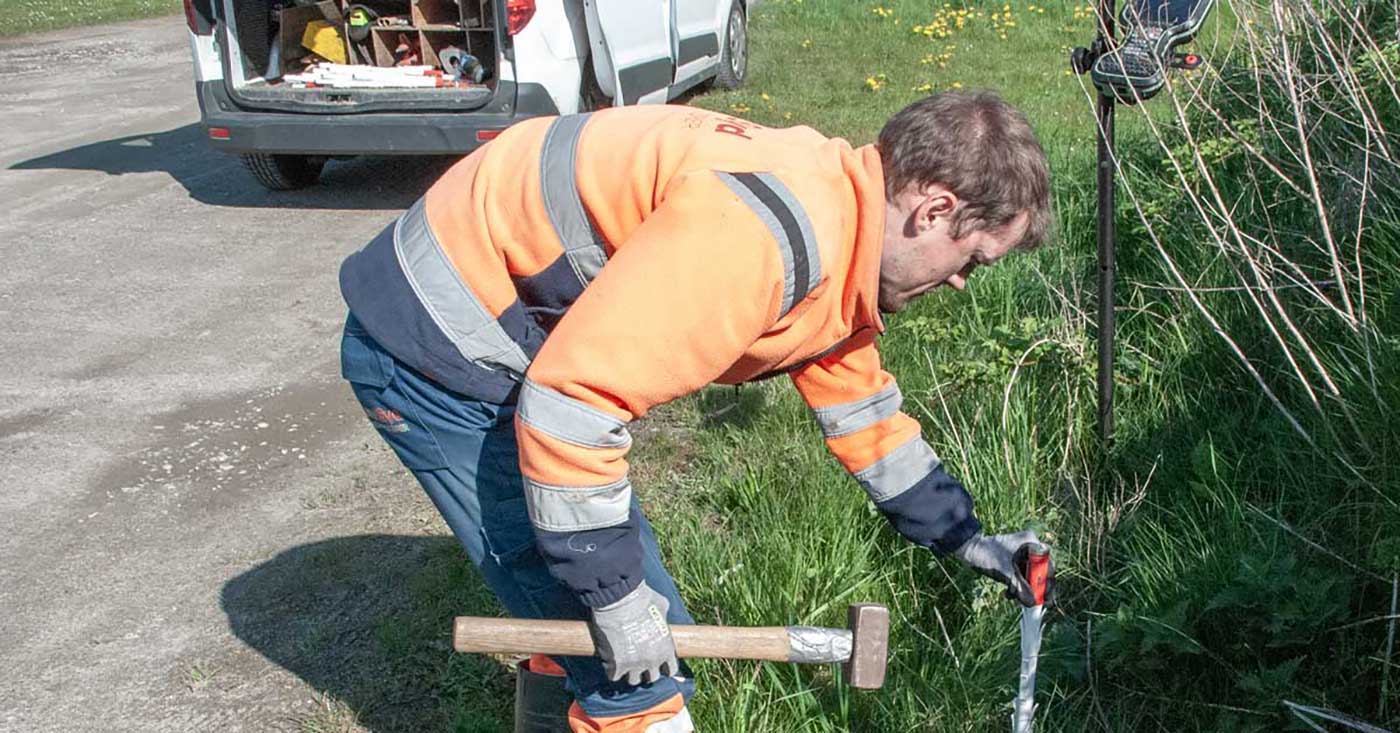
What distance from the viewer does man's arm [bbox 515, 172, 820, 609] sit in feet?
6.75

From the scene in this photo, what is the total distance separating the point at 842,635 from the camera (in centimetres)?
264

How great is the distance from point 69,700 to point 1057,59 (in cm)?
860

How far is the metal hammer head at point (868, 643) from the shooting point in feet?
8.57

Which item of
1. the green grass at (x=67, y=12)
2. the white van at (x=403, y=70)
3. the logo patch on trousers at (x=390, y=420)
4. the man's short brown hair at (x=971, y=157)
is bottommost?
the green grass at (x=67, y=12)

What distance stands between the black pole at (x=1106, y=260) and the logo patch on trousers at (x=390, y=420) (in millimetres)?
1917

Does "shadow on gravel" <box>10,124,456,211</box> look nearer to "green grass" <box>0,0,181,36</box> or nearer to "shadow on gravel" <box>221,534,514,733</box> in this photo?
"shadow on gravel" <box>221,534,514,733</box>

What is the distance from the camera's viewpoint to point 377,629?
3.66 metres

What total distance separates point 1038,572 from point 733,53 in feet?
28.4

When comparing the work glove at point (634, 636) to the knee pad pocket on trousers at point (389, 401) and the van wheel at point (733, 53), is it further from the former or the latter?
the van wheel at point (733, 53)

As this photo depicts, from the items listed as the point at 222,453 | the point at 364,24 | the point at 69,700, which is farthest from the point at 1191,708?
the point at 364,24

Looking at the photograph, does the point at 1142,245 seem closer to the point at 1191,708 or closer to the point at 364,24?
the point at 1191,708

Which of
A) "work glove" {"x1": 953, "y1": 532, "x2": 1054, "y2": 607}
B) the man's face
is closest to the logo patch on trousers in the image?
the man's face

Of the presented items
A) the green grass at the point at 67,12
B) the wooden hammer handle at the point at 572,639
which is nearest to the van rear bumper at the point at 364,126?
the wooden hammer handle at the point at 572,639

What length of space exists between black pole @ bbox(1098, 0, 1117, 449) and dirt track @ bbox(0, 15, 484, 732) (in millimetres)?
1931
